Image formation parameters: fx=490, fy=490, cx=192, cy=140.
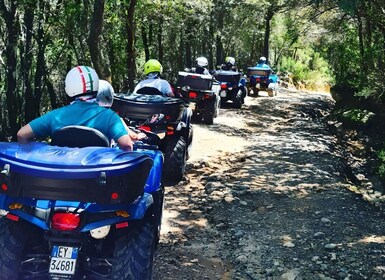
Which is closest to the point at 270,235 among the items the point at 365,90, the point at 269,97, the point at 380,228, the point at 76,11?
the point at 380,228

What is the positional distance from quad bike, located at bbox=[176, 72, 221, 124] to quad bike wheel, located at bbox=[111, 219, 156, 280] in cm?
856

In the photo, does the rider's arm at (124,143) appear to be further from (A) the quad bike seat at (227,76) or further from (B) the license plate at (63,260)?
(A) the quad bike seat at (227,76)

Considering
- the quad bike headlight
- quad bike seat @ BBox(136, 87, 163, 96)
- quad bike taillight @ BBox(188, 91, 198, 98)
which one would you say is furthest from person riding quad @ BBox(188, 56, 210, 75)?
the quad bike headlight

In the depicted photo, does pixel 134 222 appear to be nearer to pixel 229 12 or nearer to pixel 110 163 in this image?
pixel 110 163

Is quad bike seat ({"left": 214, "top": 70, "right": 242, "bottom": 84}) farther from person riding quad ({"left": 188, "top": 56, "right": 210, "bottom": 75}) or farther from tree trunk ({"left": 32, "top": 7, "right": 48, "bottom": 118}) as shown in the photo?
tree trunk ({"left": 32, "top": 7, "right": 48, "bottom": 118})

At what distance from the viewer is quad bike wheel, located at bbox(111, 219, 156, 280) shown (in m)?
3.26

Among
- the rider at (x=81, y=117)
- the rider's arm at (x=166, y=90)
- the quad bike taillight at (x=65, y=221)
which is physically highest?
the rider at (x=81, y=117)

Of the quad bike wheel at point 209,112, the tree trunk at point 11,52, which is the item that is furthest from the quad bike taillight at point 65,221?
the tree trunk at point 11,52

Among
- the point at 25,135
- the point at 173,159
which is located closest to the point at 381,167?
the point at 173,159

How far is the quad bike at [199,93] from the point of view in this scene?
12.0 meters

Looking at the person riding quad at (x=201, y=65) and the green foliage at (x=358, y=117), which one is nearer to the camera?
the person riding quad at (x=201, y=65)

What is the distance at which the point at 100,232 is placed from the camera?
10.6 ft

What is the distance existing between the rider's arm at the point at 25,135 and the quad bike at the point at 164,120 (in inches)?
114

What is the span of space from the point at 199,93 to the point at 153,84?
4381 mm
